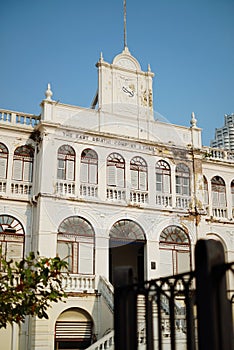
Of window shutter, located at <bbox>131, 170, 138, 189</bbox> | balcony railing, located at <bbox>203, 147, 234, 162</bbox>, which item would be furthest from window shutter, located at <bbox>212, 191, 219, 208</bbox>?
window shutter, located at <bbox>131, 170, 138, 189</bbox>

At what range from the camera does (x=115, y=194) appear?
1845 centimetres

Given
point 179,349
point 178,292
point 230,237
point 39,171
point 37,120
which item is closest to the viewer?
point 178,292

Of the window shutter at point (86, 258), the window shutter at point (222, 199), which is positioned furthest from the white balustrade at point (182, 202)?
the window shutter at point (86, 258)

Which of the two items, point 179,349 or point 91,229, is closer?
point 179,349

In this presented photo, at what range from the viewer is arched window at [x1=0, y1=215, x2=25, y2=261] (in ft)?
55.1

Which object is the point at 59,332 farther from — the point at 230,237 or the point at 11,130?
the point at 230,237

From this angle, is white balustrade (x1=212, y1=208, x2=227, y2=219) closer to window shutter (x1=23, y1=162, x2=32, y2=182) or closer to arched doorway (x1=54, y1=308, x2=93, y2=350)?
arched doorway (x1=54, y1=308, x2=93, y2=350)

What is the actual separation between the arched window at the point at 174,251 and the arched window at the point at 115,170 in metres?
2.64

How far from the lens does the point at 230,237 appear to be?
69.7 feet

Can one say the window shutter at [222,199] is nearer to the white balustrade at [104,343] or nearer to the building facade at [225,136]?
the white balustrade at [104,343]

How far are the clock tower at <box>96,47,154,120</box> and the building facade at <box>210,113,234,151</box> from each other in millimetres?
20282

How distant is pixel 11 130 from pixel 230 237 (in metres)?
10.5

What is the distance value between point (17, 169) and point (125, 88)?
18.7 ft

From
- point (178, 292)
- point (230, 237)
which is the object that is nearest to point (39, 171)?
point (230, 237)
